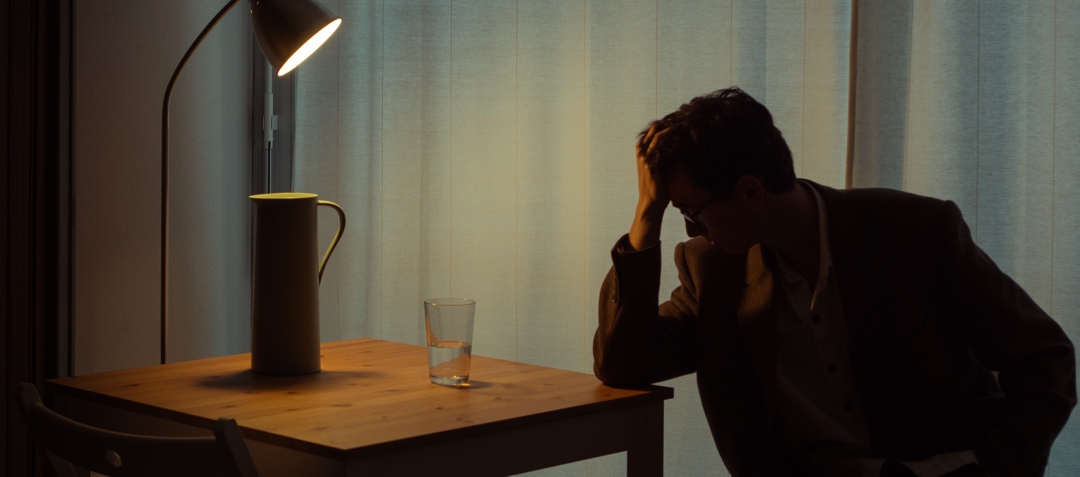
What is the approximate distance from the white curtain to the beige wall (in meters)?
0.24

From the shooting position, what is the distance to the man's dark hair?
4.78ft

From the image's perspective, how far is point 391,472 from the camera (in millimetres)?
1114

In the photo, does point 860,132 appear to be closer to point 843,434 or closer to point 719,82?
point 719,82

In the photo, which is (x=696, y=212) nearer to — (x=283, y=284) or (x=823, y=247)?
(x=823, y=247)

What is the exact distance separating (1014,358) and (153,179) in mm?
1825

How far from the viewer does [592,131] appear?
2.46 m

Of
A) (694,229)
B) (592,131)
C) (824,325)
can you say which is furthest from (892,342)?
(592,131)

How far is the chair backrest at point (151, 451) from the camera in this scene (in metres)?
0.99

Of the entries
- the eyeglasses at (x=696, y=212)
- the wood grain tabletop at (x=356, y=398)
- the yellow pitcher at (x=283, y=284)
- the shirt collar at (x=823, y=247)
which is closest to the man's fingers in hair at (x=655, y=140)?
the eyeglasses at (x=696, y=212)

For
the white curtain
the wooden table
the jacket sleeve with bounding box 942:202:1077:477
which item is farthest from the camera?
the white curtain

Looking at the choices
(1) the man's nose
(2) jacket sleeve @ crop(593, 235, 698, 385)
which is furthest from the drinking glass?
(1) the man's nose

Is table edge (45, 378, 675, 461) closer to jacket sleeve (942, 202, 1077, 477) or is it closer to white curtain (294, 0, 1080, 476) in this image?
jacket sleeve (942, 202, 1077, 477)

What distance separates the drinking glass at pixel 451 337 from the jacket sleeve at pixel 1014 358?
2.30ft

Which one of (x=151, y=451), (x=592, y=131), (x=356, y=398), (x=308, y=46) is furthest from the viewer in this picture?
(x=592, y=131)
